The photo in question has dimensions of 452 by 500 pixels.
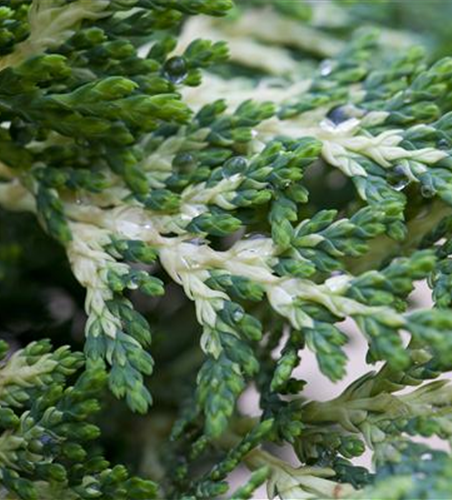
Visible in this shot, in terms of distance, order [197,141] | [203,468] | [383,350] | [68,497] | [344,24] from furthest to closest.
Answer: [344,24] → [203,468] → [197,141] → [68,497] → [383,350]

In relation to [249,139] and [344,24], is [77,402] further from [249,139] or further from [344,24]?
[344,24]

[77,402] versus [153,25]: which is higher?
[153,25]

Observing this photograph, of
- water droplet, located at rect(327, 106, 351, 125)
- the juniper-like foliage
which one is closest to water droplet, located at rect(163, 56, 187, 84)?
the juniper-like foliage

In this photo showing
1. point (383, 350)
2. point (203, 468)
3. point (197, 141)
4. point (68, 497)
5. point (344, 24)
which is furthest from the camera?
point (344, 24)

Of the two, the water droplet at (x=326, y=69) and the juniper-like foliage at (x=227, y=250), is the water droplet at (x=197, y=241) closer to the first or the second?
the juniper-like foliage at (x=227, y=250)

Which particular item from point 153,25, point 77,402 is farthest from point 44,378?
point 153,25

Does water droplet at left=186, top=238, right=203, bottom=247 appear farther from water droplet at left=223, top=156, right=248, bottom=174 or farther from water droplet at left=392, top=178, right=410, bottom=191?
water droplet at left=392, top=178, right=410, bottom=191

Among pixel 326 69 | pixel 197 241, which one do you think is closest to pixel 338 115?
pixel 326 69

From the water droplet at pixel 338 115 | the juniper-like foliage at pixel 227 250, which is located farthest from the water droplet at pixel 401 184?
the water droplet at pixel 338 115
